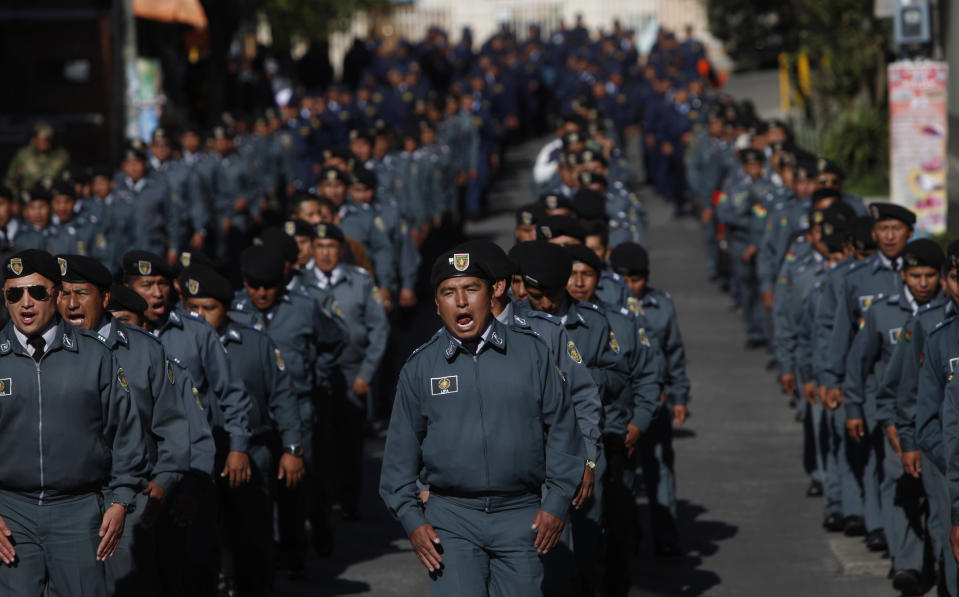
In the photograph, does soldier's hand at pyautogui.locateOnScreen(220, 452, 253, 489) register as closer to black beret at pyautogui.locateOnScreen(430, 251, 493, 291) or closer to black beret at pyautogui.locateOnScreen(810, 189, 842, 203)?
black beret at pyautogui.locateOnScreen(430, 251, 493, 291)

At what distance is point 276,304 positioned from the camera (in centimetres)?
1055

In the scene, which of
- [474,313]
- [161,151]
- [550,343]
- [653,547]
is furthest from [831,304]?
[161,151]

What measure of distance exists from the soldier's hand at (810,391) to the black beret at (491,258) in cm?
501

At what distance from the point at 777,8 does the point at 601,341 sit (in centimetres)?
3070

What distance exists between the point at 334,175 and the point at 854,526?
A: 568 cm

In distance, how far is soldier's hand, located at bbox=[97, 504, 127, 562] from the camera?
6.99 metres

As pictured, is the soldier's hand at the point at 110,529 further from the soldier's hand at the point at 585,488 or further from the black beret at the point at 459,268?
the soldier's hand at the point at 585,488

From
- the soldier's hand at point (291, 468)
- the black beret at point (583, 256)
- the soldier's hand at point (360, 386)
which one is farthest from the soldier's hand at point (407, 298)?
the black beret at point (583, 256)

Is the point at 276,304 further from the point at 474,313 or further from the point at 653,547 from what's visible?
the point at 474,313

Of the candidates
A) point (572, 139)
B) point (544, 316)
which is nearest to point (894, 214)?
point (544, 316)

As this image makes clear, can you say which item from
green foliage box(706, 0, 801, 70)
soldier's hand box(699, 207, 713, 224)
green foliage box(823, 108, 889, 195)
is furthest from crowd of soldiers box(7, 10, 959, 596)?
green foliage box(706, 0, 801, 70)

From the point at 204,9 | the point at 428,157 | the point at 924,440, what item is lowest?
the point at 924,440

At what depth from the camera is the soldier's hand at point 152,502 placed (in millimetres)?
7316

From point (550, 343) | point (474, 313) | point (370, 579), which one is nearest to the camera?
point (474, 313)
